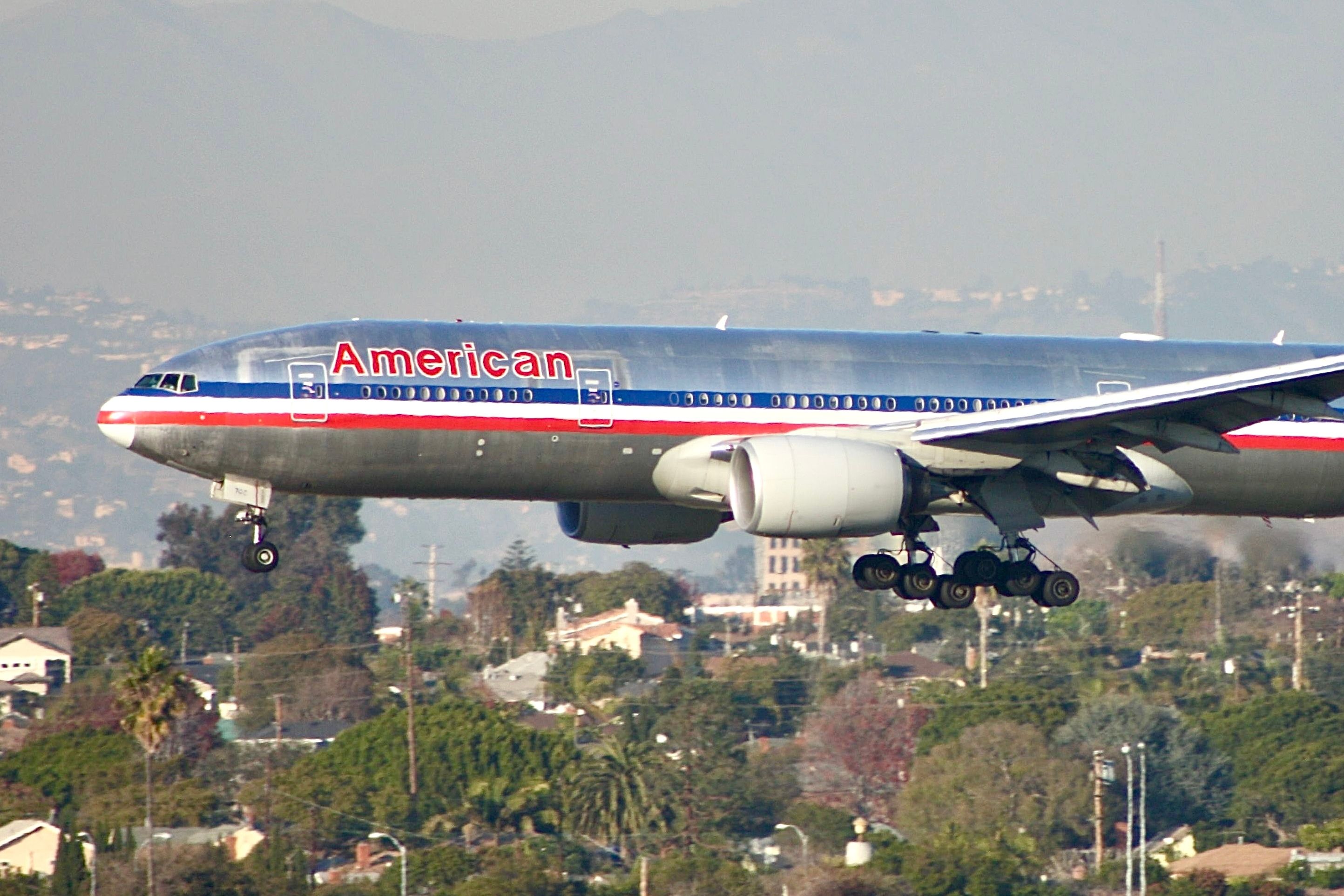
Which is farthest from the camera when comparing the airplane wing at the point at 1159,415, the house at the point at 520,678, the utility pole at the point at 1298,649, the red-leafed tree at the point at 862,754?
the house at the point at 520,678

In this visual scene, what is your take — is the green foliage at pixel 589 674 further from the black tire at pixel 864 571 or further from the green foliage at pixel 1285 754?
the black tire at pixel 864 571

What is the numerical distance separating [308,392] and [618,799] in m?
71.0

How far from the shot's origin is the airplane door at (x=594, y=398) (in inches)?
1326

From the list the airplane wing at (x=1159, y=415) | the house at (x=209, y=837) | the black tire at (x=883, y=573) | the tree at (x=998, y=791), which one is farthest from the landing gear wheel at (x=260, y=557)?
the tree at (x=998, y=791)

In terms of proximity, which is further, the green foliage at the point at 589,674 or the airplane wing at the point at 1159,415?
the green foliage at the point at 589,674

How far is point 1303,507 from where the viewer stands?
38250 mm

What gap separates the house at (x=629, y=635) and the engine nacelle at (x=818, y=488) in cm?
13366

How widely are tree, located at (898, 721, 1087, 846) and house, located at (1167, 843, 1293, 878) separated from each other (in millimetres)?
9941

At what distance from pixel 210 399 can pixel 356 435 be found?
248 centimetres

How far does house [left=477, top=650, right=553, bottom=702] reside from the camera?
152750 mm

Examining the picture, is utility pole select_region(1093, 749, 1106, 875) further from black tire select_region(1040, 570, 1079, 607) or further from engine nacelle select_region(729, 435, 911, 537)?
engine nacelle select_region(729, 435, 911, 537)

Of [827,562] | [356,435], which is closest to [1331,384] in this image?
[356,435]

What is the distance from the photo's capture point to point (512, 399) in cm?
3347

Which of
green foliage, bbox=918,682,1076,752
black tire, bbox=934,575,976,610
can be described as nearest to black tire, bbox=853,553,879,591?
black tire, bbox=934,575,976,610
